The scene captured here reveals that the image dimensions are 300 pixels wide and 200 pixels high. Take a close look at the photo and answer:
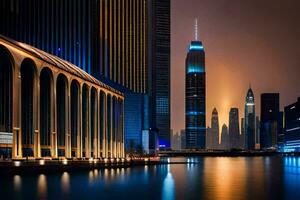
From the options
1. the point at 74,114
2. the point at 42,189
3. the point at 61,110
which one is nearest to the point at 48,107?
the point at 61,110

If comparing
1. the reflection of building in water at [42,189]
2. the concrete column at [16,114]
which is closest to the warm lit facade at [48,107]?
the concrete column at [16,114]

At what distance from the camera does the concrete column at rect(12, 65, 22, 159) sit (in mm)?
101875

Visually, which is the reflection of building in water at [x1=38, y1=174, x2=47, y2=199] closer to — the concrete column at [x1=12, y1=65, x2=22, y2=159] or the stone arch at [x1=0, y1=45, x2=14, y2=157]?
the concrete column at [x1=12, y1=65, x2=22, y2=159]

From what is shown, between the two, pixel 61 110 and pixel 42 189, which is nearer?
pixel 42 189

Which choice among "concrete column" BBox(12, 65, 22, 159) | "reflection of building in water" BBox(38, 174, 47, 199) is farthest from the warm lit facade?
"reflection of building in water" BBox(38, 174, 47, 199)

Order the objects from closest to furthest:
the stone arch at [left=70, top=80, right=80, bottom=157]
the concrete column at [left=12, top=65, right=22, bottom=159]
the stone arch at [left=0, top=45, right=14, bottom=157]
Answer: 1. the stone arch at [left=0, top=45, right=14, bottom=157]
2. the concrete column at [left=12, top=65, right=22, bottom=159]
3. the stone arch at [left=70, top=80, right=80, bottom=157]

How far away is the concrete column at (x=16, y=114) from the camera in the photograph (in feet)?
334

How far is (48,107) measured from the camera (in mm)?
123562

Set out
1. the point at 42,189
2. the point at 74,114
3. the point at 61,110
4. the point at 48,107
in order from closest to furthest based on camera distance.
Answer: the point at 42,189
the point at 48,107
the point at 61,110
the point at 74,114

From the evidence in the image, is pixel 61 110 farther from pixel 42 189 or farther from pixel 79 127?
pixel 42 189

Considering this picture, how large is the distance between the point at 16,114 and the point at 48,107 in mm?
20947

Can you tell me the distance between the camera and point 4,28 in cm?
A: 19462

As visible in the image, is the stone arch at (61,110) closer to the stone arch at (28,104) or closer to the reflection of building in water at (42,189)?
the stone arch at (28,104)

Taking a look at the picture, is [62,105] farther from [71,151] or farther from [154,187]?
[154,187]
